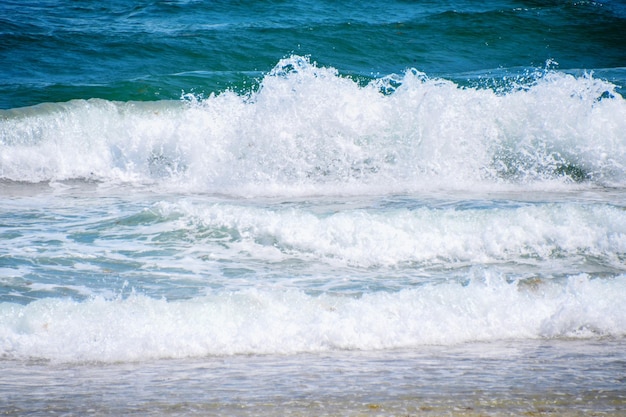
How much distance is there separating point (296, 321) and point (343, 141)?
5.04 meters

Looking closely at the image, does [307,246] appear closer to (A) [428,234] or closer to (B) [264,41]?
(A) [428,234]

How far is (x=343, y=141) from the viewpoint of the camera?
8812 millimetres

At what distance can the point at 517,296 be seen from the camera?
4.40m

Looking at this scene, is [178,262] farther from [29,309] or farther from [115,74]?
[115,74]

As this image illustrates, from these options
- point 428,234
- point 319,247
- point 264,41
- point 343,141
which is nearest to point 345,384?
point 319,247

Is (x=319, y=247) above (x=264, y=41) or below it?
below

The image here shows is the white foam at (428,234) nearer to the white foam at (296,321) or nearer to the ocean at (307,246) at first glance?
the ocean at (307,246)

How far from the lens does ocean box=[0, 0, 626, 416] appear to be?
3221 mm

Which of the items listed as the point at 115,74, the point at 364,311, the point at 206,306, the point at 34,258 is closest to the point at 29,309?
the point at 206,306

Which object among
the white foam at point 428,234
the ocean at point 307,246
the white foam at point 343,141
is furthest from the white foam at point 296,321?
the white foam at point 343,141

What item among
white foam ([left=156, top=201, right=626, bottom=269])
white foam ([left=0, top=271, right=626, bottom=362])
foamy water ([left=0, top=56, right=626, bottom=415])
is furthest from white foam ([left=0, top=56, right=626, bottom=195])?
white foam ([left=0, top=271, right=626, bottom=362])

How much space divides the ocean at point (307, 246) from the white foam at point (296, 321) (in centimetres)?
1

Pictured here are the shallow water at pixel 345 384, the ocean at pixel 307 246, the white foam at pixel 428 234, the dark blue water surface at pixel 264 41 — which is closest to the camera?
the shallow water at pixel 345 384

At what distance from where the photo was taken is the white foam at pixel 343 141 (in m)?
8.38
